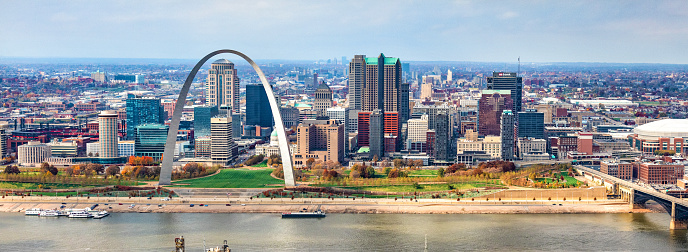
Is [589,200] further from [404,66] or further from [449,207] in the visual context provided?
[404,66]

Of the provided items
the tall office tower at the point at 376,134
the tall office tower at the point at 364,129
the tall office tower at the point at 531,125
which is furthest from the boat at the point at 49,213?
the tall office tower at the point at 531,125

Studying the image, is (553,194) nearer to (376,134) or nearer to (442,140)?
(442,140)

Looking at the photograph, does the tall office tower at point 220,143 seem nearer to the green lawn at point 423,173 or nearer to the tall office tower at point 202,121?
the green lawn at point 423,173

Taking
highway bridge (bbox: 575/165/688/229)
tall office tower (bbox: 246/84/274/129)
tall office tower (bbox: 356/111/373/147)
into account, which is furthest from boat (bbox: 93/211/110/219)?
tall office tower (bbox: 246/84/274/129)

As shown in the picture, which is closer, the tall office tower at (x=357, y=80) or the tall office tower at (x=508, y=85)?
the tall office tower at (x=357, y=80)

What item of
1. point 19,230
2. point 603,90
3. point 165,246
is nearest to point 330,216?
point 165,246

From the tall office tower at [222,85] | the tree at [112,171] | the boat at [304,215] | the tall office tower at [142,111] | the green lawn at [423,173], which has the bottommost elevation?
the boat at [304,215]

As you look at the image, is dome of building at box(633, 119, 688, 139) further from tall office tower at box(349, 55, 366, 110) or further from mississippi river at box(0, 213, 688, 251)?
mississippi river at box(0, 213, 688, 251)
